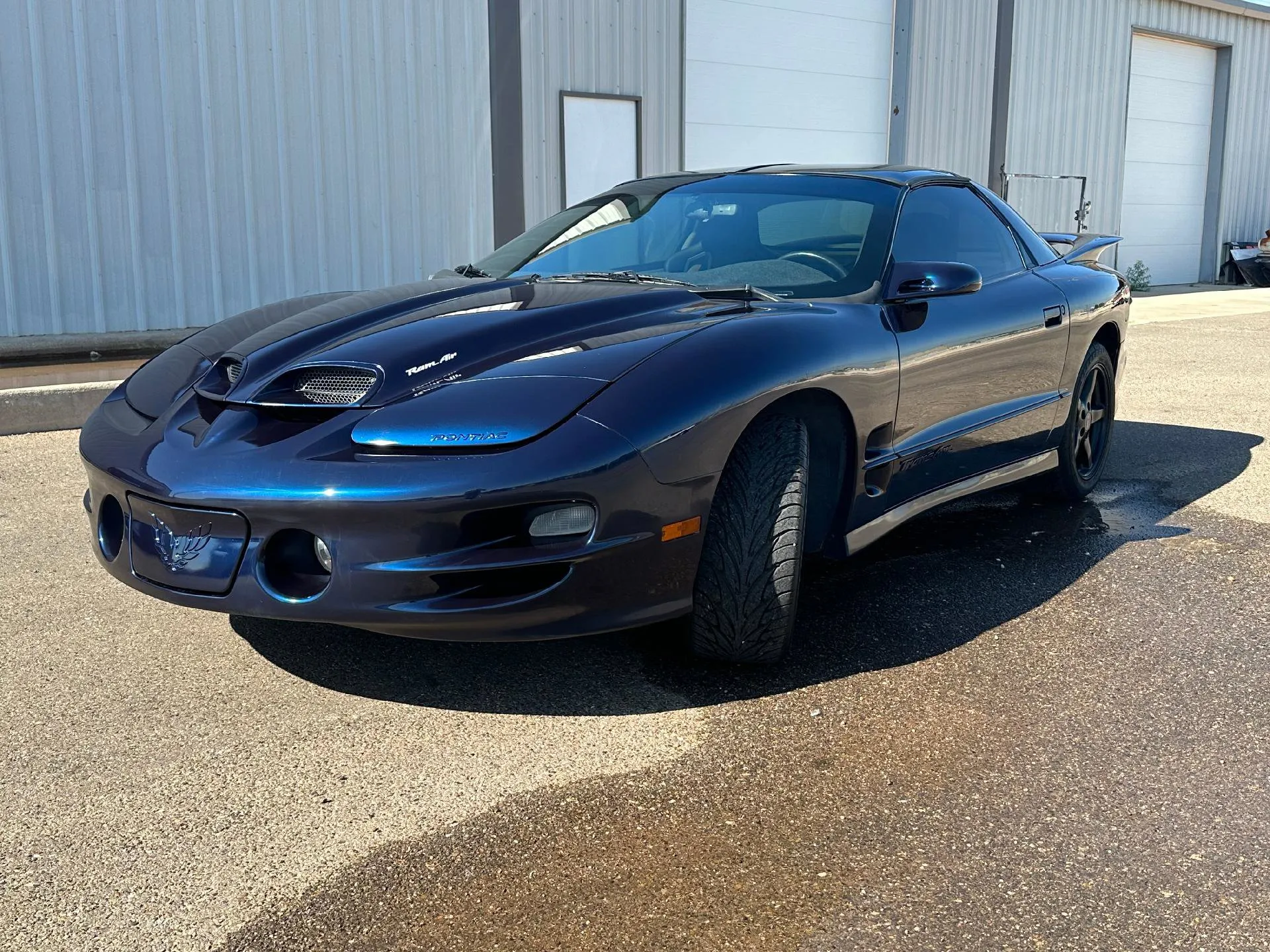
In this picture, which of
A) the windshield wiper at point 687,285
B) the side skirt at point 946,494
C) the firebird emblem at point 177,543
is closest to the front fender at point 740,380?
the windshield wiper at point 687,285

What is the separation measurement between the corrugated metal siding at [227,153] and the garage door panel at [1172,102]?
1188 centimetres

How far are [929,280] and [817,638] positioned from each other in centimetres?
109

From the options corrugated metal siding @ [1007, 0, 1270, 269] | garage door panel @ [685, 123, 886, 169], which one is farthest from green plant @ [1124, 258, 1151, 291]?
garage door panel @ [685, 123, 886, 169]

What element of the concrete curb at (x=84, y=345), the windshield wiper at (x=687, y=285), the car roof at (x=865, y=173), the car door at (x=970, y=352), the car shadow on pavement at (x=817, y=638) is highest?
the car roof at (x=865, y=173)

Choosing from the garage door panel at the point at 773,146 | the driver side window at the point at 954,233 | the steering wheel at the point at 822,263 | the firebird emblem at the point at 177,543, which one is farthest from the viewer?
the garage door panel at the point at 773,146

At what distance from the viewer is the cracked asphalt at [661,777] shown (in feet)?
6.70

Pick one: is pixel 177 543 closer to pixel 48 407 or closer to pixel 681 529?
pixel 681 529

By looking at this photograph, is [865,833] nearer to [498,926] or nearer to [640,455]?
[498,926]

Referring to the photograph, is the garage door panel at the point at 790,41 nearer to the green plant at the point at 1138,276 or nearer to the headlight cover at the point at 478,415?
the green plant at the point at 1138,276

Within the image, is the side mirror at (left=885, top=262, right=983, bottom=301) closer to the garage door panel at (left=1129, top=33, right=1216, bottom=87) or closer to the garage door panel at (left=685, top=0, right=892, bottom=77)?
the garage door panel at (left=685, top=0, right=892, bottom=77)

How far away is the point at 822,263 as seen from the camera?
369cm

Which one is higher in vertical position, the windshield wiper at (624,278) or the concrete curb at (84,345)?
the windshield wiper at (624,278)

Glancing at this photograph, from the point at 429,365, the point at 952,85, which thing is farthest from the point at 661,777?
the point at 952,85

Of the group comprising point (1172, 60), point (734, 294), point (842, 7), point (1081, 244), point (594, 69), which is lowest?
point (734, 294)
